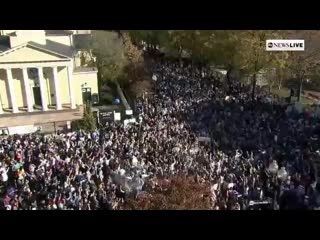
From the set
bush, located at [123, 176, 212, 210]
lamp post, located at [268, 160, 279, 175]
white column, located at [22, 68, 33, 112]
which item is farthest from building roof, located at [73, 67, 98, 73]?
lamp post, located at [268, 160, 279, 175]

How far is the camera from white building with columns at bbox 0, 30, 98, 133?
57.0 feet

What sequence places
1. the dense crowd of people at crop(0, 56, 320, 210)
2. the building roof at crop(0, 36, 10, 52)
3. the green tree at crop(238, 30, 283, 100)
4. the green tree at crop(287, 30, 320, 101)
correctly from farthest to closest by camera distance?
1. the building roof at crop(0, 36, 10, 52)
2. the green tree at crop(238, 30, 283, 100)
3. the green tree at crop(287, 30, 320, 101)
4. the dense crowd of people at crop(0, 56, 320, 210)

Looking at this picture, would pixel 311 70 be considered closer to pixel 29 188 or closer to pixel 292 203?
pixel 292 203

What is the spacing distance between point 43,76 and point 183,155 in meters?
7.90

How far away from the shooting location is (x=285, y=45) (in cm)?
1488

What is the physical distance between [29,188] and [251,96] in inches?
360

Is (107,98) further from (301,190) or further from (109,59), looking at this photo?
(301,190)

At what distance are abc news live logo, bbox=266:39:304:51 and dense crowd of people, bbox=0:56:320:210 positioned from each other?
281cm

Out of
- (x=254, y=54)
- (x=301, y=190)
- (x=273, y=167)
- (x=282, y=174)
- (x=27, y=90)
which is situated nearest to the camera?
(x=301, y=190)

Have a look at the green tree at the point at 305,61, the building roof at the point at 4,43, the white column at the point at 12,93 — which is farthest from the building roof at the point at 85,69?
the green tree at the point at 305,61

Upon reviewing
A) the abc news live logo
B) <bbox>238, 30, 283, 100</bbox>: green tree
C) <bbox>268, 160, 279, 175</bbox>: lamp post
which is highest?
the abc news live logo

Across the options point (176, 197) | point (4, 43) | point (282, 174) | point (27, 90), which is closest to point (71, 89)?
point (27, 90)

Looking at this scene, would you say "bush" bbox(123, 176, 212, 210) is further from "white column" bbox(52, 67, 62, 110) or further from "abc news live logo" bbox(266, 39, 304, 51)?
"white column" bbox(52, 67, 62, 110)
